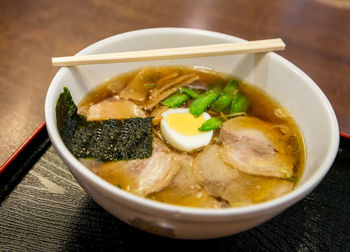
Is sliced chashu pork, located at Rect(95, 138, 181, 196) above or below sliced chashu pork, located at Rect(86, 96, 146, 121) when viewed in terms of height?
below

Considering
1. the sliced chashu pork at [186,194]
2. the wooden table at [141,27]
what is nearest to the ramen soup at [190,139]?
the sliced chashu pork at [186,194]

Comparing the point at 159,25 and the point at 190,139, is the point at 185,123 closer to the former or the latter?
the point at 190,139

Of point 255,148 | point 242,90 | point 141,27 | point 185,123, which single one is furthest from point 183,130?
point 141,27

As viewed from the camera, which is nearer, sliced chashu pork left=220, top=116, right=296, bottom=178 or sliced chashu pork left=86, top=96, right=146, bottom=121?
sliced chashu pork left=220, top=116, right=296, bottom=178

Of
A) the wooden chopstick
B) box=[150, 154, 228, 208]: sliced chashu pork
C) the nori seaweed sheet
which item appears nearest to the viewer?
box=[150, 154, 228, 208]: sliced chashu pork

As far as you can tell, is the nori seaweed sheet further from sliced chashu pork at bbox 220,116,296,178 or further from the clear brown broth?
sliced chashu pork at bbox 220,116,296,178

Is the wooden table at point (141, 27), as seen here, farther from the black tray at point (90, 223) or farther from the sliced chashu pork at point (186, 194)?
the sliced chashu pork at point (186, 194)

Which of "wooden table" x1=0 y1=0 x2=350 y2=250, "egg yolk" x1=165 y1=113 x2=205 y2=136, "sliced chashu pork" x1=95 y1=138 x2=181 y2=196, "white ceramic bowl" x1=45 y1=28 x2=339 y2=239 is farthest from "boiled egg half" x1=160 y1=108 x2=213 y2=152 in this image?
"wooden table" x1=0 y1=0 x2=350 y2=250
